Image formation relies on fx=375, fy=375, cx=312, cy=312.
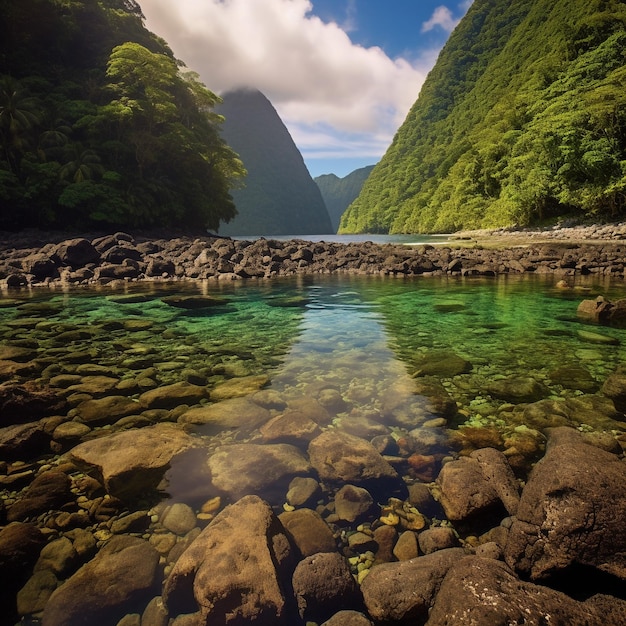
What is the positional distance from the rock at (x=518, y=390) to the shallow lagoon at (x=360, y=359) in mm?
25

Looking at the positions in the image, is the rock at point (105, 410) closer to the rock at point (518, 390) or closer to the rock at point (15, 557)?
the rock at point (15, 557)

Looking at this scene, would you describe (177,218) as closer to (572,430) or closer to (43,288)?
(43,288)

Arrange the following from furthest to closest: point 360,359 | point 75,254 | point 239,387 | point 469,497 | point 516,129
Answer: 1. point 516,129
2. point 75,254
3. point 360,359
4. point 239,387
5. point 469,497

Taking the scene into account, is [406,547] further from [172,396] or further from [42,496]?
[172,396]

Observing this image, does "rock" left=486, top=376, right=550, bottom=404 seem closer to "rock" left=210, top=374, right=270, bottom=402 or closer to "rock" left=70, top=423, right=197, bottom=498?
"rock" left=210, top=374, right=270, bottom=402

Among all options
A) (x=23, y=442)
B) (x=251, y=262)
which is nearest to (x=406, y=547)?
(x=23, y=442)

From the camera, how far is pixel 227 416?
5.00 meters

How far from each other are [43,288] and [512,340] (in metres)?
21.1

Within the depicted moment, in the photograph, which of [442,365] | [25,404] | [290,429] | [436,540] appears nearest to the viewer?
[436,540]

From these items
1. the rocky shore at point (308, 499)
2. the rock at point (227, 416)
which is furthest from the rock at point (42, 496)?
the rock at point (227, 416)

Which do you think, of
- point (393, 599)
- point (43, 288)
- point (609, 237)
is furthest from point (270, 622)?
point (609, 237)

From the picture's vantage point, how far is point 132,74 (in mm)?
39469

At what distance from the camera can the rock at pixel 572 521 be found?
2.34 meters

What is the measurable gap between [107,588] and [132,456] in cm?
145
